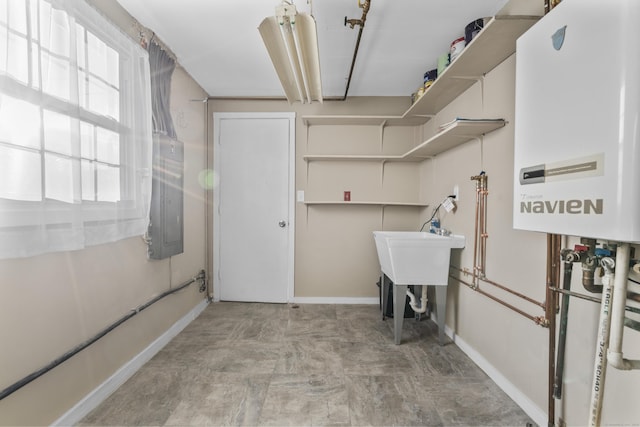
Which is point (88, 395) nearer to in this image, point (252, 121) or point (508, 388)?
point (508, 388)

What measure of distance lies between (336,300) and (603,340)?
2530 millimetres

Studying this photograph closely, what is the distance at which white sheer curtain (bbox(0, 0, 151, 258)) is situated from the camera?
42.7 inches

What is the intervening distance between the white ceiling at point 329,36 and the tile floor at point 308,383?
7.34 feet

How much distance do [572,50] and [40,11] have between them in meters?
1.97

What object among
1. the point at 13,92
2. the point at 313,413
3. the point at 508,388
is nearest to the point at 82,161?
the point at 13,92

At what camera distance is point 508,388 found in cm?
170

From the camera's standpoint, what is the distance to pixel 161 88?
7.11 ft

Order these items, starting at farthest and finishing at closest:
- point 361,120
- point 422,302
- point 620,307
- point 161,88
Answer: point 361,120 → point 422,302 → point 161,88 → point 620,307

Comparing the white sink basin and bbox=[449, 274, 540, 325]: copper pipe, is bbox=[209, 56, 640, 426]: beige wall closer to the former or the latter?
bbox=[449, 274, 540, 325]: copper pipe

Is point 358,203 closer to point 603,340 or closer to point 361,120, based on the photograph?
point 361,120

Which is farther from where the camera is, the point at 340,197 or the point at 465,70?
the point at 340,197

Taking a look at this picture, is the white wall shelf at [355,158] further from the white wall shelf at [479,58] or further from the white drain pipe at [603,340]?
the white drain pipe at [603,340]

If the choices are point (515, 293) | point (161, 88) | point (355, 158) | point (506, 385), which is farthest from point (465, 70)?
point (161, 88)

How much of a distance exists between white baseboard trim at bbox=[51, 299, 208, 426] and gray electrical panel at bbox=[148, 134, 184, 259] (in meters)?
0.67
